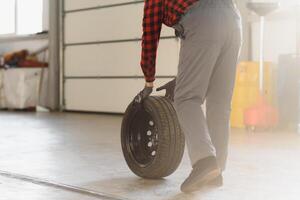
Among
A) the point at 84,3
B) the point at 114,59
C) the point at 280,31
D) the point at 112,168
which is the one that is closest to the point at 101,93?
the point at 114,59

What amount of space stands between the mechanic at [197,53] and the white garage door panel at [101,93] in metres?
4.51

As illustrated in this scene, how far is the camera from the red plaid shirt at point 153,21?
231cm

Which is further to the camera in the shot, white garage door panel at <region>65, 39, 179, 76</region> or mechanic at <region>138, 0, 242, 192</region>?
white garage door panel at <region>65, 39, 179, 76</region>

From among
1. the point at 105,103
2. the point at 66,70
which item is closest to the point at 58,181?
the point at 105,103

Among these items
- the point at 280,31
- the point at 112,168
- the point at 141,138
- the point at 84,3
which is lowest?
the point at 112,168

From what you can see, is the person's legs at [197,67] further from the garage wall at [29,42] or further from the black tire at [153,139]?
the garage wall at [29,42]

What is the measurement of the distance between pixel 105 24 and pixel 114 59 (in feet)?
1.83

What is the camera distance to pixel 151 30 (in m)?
2.40

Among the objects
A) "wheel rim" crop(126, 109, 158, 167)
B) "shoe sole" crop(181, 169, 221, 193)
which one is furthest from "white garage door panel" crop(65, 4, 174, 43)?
"shoe sole" crop(181, 169, 221, 193)

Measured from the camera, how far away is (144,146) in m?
2.82

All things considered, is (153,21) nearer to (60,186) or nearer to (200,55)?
(200,55)

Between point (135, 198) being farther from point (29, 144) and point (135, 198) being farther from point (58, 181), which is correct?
point (29, 144)

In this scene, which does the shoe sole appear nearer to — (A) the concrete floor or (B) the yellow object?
(A) the concrete floor

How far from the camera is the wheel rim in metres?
2.79
